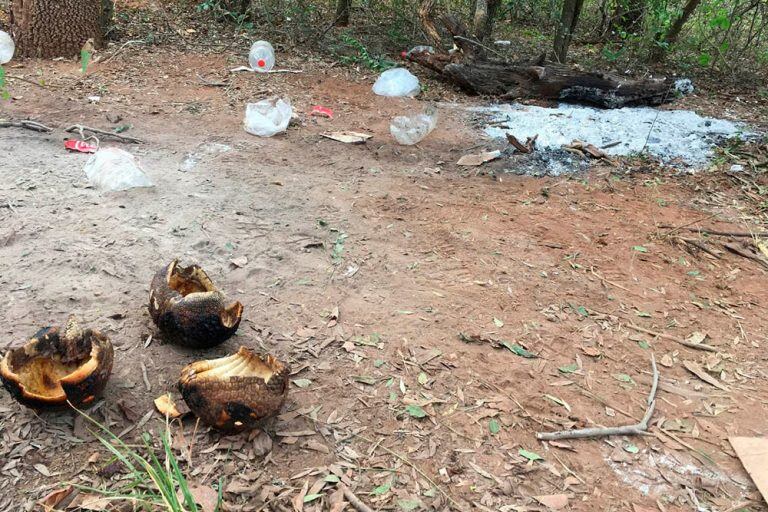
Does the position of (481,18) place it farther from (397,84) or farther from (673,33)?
(673,33)

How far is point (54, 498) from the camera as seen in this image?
Result: 195 centimetres

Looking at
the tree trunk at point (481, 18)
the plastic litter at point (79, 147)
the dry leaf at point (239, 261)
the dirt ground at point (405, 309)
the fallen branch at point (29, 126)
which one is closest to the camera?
the dirt ground at point (405, 309)

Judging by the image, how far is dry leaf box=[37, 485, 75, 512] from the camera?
192 cm

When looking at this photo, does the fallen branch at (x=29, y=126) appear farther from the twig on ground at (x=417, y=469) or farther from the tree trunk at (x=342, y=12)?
the tree trunk at (x=342, y=12)

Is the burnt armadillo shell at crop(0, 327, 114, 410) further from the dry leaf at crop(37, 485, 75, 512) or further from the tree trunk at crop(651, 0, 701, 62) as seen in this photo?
the tree trunk at crop(651, 0, 701, 62)

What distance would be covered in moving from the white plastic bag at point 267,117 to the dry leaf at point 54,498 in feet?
13.3

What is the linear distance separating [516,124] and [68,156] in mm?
4382

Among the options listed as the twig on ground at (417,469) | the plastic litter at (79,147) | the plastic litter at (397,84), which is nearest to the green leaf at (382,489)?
the twig on ground at (417,469)

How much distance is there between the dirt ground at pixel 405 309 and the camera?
221 cm

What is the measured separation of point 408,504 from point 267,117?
14.5 ft

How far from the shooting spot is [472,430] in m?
2.44

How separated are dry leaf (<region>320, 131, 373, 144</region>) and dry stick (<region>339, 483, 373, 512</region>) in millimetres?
3989

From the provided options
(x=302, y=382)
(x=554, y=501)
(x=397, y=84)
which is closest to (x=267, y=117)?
(x=397, y=84)

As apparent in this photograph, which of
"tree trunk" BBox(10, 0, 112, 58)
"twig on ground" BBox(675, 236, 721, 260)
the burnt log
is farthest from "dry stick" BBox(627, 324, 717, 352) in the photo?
"tree trunk" BBox(10, 0, 112, 58)
